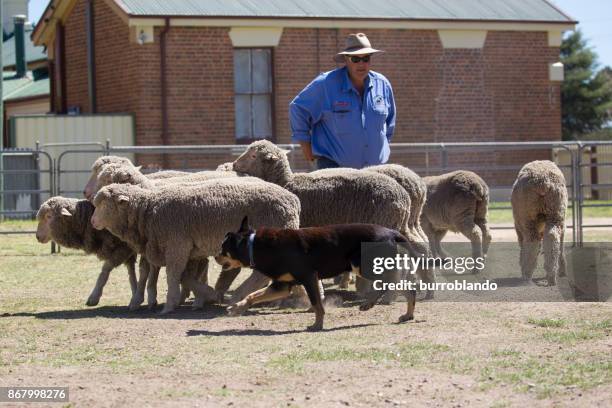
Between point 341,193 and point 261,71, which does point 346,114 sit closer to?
point 341,193

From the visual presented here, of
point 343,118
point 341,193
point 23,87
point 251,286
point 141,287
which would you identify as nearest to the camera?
point 251,286

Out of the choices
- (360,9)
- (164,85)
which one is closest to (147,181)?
(164,85)

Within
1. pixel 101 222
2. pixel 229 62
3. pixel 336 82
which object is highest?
pixel 229 62

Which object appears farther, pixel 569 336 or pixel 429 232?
pixel 429 232

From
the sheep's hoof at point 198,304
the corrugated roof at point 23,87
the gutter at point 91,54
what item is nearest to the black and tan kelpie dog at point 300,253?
the sheep's hoof at point 198,304

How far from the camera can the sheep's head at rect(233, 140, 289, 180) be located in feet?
33.2

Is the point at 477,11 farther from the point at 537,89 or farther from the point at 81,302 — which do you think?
the point at 81,302

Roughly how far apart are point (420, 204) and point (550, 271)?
141 cm

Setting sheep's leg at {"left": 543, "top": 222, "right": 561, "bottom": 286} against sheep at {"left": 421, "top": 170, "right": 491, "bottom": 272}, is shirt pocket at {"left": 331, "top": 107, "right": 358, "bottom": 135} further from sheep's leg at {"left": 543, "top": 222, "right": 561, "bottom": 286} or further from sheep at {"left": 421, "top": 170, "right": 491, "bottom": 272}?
sheep at {"left": 421, "top": 170, "right": 491, "bottom": 272}

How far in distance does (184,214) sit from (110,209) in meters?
0.65

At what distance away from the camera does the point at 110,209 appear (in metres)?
A: 9.64

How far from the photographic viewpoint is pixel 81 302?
10500 mm

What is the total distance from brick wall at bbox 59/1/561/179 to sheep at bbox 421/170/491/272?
38.5 feet

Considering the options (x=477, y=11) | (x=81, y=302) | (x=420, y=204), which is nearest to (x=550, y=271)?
(x=420, y=204)
